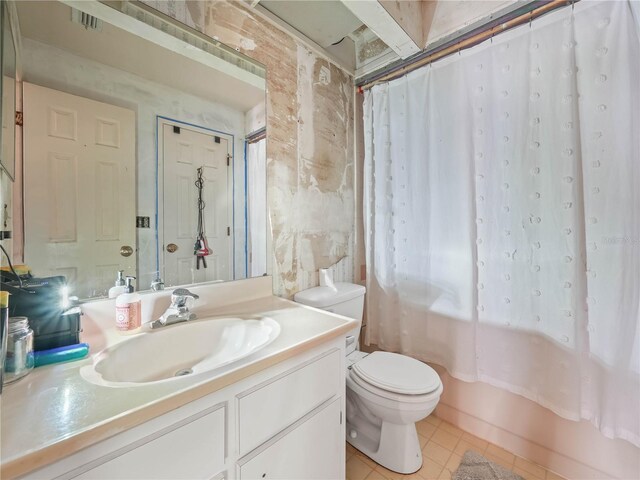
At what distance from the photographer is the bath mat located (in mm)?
1267

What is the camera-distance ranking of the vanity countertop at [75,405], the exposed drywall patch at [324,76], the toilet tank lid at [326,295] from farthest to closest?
the exposed drywall patch at [324,76], the toilet tank lid at [326,295], the vanity countertop at [75,405]

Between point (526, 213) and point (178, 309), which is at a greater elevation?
point (526, 213)

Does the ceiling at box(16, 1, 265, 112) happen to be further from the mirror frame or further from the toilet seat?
the toilet seat

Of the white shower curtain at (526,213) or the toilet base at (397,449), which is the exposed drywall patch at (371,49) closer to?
the white shower curtain at (526,213)

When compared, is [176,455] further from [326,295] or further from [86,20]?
[86,20]

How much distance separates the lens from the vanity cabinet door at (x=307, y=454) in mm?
765

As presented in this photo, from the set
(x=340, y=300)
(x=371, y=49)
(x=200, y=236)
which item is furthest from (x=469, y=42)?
(x=200, y=236)

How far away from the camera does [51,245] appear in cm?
87

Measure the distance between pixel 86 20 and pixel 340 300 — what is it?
1.54m

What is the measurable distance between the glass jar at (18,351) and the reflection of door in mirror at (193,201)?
451 mm

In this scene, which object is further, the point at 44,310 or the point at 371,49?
the point at 371,49

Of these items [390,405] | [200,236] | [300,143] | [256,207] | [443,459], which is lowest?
[443,459]

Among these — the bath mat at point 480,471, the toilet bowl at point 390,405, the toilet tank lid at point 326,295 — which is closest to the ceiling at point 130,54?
the toilet tank lid at point 326,295

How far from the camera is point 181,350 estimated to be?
0.96 m
